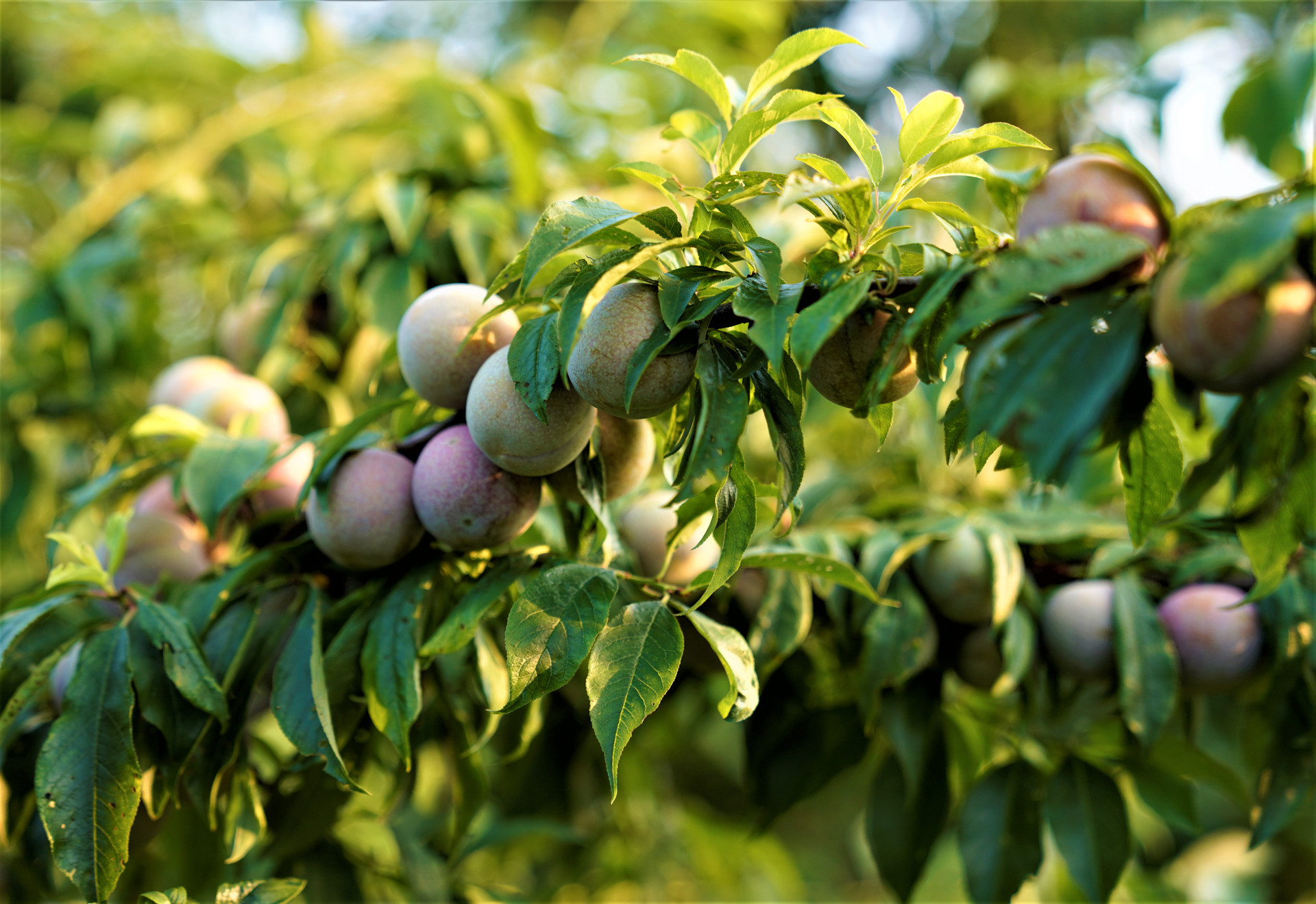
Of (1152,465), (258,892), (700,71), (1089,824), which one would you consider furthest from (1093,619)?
(258,892)

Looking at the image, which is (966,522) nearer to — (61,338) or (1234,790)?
(1234,790)

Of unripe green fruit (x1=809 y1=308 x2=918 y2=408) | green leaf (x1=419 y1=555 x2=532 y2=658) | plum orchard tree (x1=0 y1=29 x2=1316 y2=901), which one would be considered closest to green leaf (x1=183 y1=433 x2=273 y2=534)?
plum orchard tree (x1=0 y1=29 x2=1316 y2=901)

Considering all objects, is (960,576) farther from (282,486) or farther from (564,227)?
(282,486)

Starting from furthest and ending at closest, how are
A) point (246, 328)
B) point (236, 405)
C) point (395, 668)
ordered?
point (246, 328) → point (236, 405) → point (395, 668)

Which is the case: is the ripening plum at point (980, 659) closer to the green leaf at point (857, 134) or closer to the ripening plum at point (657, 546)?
the ripening plum at point (657, 546)

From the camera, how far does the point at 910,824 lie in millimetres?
872

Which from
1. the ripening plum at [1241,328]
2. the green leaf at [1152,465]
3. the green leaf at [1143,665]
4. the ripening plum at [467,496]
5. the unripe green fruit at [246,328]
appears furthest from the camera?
the unripe green fruit at [246,328]

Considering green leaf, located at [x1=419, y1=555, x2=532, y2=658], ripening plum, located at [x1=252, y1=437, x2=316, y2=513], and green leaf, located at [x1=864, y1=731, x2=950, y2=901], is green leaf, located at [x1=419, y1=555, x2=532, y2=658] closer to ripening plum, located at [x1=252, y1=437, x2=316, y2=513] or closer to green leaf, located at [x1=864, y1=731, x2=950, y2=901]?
ripening plum, located at [x1=252, y1=437, x2=316, y2=513]

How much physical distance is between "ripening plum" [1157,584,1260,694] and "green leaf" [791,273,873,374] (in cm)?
49

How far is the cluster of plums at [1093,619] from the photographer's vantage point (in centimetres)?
77

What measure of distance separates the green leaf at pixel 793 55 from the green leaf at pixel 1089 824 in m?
0.65

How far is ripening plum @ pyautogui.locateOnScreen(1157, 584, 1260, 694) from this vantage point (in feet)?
→ 2.51

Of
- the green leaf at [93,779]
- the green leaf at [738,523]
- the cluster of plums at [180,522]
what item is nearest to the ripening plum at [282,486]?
the cluster of plums at [180,522]

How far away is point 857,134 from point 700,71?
0.10 metres
